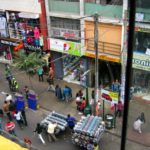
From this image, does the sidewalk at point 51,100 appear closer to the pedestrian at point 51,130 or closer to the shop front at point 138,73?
the pedestrian at point 51,130

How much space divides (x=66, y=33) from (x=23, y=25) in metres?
4.48

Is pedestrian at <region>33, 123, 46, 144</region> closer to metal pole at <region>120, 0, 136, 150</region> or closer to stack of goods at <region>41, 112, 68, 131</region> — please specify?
stack of goods at <region>41, 112, 68, 131</region>

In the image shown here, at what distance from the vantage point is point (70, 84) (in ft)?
70.3

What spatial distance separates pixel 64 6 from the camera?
1900cm

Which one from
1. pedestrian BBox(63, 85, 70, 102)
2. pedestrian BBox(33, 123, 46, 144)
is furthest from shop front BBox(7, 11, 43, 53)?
pedestrian BBox(33, 123, 46, 144)

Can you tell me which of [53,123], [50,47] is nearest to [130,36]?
[53,123]

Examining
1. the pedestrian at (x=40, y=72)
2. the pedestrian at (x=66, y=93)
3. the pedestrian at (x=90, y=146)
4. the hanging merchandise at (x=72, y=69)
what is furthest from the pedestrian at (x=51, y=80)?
the pedestrian at (x=90, y=146)

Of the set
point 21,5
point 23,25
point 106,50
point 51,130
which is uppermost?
point 21,5

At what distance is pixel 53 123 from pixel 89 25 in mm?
7345

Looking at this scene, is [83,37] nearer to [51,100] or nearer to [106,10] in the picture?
[106,10]

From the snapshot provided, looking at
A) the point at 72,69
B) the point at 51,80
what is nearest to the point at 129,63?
the point at 51,80

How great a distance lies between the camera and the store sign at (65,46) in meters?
19.5

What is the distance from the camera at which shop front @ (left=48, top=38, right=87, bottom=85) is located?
19.8 metres

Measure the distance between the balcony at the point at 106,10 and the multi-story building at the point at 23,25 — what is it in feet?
12.5
